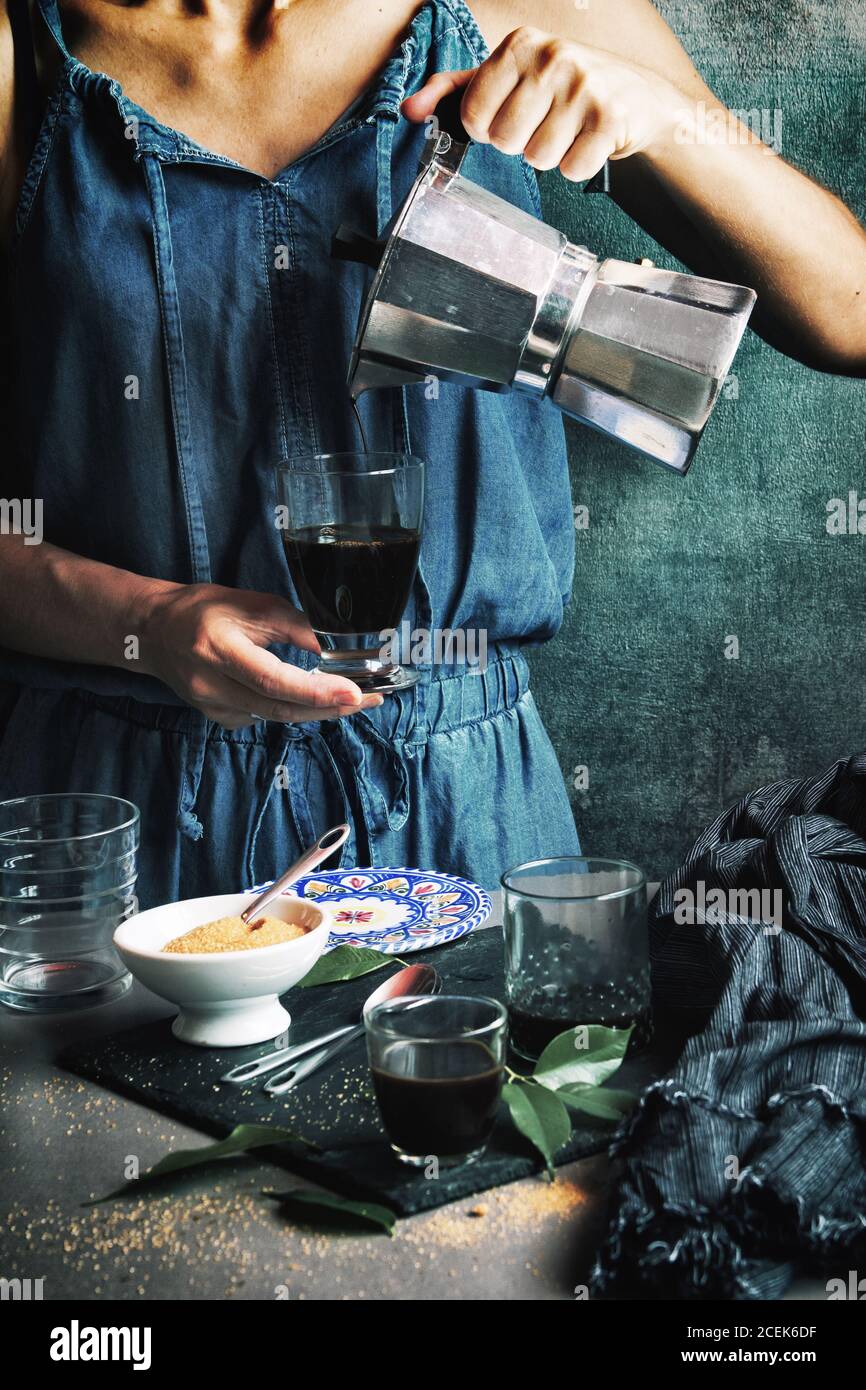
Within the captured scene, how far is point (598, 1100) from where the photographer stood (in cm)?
73

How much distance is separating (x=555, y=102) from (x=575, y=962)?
0.64 metres

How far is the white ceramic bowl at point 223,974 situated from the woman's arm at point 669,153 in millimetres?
611

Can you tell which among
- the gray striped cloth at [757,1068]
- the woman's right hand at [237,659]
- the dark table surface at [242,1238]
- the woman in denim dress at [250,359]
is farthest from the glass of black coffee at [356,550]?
the dark table surface at [242,1238]

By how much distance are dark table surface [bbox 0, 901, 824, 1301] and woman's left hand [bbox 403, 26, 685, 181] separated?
735mm

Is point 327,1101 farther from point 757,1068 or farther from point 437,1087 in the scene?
point 757,1068

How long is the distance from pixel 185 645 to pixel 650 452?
15.6 inches

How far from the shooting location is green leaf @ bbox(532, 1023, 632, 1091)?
2.46 ft

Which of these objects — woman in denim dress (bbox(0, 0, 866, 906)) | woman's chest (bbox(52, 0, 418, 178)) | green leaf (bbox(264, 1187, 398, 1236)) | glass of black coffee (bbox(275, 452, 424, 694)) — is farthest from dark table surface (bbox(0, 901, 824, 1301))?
woman's chest (bbox(52, 0, 418, 178))

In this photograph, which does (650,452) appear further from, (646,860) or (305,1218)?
(646,860)

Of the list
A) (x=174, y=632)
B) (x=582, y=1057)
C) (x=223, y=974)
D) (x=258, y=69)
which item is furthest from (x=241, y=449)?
(x=582, y=1057)

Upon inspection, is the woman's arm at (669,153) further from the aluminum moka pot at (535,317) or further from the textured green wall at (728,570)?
the textured green wall at (728,570)

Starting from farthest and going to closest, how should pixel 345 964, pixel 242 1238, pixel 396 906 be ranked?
pixel 396 906 < pixel 345 964 < pixel 242 1238

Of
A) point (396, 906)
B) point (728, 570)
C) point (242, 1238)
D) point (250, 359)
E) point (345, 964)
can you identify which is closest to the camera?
point (242, 1238)

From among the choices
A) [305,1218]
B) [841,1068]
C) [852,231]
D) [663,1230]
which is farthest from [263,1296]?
[852,231]
